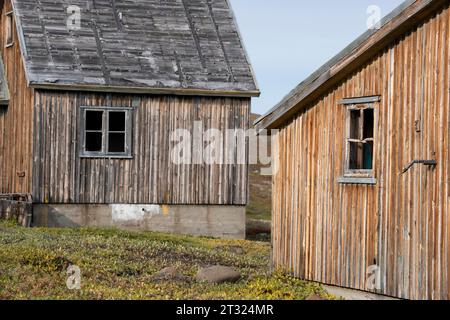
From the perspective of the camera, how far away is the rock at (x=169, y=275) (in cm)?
1894

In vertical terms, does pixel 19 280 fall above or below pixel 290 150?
below

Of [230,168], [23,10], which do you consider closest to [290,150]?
[230,168]

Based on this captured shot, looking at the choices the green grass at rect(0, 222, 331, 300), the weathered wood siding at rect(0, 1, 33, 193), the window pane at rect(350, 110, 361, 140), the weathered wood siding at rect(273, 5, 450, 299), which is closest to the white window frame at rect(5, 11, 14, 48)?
the weathered wood siding at rect(0, 1, 33, 193)

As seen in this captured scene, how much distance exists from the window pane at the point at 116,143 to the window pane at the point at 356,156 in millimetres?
15142

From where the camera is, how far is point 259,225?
125 ft

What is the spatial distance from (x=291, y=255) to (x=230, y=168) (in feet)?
42.1

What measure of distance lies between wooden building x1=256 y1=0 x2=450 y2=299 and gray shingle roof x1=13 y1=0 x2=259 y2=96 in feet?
38.9

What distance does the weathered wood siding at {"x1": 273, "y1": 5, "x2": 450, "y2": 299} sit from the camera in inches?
623

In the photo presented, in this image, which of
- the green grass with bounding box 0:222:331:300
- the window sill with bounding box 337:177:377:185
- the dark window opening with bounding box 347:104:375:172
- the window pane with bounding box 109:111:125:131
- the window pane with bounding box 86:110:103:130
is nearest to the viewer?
the green grass with bounding box 0:222:331:300

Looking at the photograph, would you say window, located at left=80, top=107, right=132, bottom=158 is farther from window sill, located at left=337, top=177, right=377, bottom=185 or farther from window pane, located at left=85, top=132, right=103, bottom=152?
window sill, located at left=337, top=177, right=377, bottom=185

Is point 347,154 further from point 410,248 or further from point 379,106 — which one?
point 410,248

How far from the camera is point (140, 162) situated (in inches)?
1224

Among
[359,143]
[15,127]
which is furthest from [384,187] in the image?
[15,127]

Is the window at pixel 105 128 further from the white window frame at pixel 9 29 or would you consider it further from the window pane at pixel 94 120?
the white window frame at pixel 9 29
